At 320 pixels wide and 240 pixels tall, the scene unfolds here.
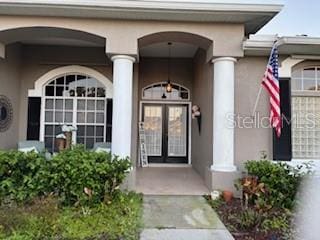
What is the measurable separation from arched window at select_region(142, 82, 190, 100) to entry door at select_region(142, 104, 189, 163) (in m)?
0.33

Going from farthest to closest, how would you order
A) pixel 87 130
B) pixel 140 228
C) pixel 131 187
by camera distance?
1. pixel 87 130
2. pixel 131 187
3. pixel 140 228

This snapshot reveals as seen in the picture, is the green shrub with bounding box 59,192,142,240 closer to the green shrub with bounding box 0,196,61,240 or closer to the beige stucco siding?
the green shrub with bounding box 0,196,61,240

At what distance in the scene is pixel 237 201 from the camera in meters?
6.87

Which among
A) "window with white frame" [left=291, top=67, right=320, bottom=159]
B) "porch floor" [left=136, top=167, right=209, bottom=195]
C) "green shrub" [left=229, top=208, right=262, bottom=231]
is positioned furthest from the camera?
"window with white frame" [left=291, top=67, right=320, bottom=159]

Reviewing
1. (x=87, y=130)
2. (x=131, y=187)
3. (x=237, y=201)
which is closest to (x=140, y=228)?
(x=131, y=187)

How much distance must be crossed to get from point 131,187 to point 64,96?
4520 mm

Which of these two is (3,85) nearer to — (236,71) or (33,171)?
(33,171)

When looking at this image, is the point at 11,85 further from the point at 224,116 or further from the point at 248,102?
the point at 248,102

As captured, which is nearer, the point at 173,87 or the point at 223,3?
the point at 223,3

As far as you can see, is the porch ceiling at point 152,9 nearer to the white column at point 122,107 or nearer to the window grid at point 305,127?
the white column at point 122,107

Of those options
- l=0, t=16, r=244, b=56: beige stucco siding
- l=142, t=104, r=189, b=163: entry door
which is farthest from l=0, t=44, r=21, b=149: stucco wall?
l=142, t=104, r=189, b=163: entry door

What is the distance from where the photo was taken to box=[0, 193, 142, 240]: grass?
471 centimetres

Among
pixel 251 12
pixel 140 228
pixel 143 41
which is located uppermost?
pixel 251 12

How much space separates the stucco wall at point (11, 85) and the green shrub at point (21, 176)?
118 inches
